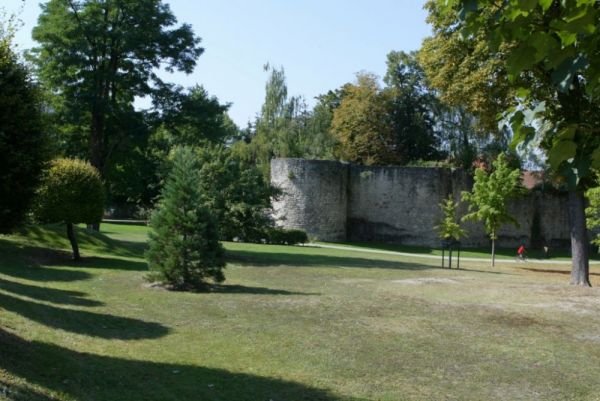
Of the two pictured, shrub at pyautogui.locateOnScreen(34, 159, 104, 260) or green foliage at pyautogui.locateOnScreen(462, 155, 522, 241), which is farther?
green foliage at pyautogui.locateOnScreen(462, 155, 522, 241)

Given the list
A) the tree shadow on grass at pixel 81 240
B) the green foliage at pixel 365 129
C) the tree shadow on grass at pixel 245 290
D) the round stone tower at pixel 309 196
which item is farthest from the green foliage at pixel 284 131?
the tree shadow on grass at pixel 245 290

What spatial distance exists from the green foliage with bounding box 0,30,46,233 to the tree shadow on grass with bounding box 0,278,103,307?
1.44m

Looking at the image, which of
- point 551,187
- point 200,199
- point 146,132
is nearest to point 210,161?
point 146,132

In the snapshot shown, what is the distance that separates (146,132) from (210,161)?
3.36 meters

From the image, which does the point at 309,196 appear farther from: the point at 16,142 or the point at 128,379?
the point at 128,379

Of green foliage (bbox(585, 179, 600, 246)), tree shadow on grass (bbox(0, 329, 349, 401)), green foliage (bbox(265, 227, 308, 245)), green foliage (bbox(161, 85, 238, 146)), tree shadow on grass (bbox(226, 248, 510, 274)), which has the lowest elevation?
tree shadow on grass (bbox(0, 329, 349, 401))

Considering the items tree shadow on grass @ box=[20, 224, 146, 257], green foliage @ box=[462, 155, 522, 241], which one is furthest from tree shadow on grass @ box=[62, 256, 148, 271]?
green foliage @ box=[462, 155, 522, 241]

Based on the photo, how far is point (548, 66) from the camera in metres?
2.79

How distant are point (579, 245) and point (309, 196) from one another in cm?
2034

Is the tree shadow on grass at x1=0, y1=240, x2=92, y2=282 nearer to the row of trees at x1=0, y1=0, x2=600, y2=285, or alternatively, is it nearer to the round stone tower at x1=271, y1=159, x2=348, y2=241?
the row of trees at x1=0, y1=0, x2=600, y2=285

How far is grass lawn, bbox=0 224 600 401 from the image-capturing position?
637 centimetres

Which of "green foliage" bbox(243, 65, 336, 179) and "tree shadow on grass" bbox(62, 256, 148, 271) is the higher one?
"green foliage" bbox(243, 65, 336, 179)

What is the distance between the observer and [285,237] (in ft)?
109

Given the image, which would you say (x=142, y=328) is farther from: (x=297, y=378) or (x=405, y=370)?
(x=405, y=370)
